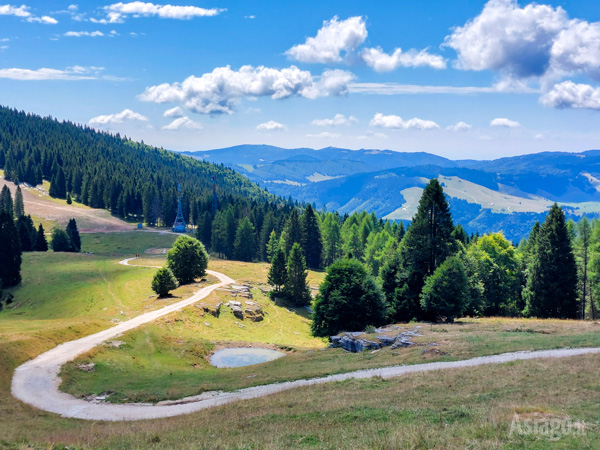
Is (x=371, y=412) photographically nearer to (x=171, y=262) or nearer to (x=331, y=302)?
(x=331, y=302)

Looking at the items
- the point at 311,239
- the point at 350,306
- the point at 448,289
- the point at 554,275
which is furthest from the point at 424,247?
the point at 311,239

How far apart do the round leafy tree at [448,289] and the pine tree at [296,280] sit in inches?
1326

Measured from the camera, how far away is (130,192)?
190 meters

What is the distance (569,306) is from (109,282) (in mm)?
79062

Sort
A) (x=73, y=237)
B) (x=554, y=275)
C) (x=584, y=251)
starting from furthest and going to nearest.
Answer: (x=73, y=237), (x=584, y=251), (x=554, y=275)

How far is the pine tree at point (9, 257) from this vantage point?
276 ft

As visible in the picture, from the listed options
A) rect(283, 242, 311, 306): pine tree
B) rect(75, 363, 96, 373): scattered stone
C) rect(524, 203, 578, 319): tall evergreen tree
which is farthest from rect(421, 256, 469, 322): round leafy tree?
rect(75, 363, 96, 373): scattered stone

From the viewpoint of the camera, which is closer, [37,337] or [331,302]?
[37,337]

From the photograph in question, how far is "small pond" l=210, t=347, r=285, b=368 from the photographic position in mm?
48969

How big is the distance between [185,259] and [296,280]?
22797 mm

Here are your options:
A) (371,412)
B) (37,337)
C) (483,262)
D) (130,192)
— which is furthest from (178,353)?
(130,192)

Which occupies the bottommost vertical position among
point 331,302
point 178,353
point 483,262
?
point 178,353

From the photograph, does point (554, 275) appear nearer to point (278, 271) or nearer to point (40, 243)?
point (278, 271)

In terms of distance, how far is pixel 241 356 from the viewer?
51.7m
